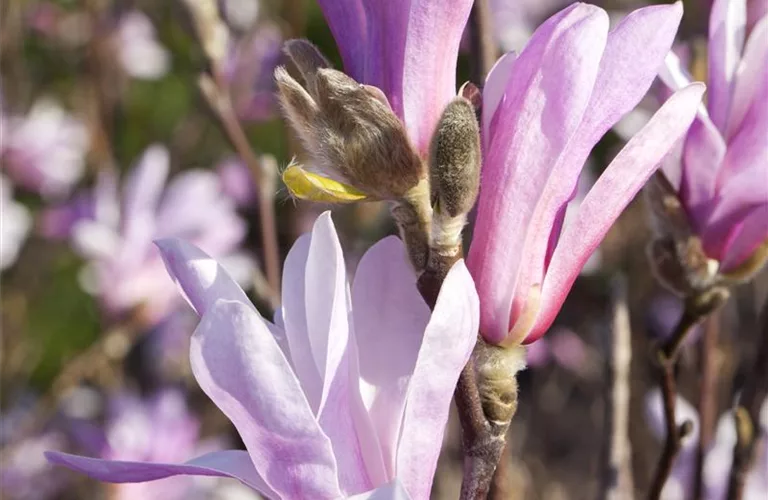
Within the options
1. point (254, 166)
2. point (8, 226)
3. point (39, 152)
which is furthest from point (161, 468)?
point (39, 152)

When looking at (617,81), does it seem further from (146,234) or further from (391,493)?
(146,234)

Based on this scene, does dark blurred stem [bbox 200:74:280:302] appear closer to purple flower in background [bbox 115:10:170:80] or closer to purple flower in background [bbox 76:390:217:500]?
purple flower in background [bbox 76:390:217:500]

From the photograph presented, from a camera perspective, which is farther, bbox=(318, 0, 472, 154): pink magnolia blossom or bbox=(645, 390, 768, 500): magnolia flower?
bbox=(645, 390, 768, 500): magnolia flower

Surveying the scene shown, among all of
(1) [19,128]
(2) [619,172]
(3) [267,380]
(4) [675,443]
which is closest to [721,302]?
(4) [675,443]

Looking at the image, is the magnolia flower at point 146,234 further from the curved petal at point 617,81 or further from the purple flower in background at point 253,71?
the curved petal at point 617,81

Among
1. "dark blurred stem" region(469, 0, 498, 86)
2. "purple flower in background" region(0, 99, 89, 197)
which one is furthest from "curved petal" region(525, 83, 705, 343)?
"purple flower in background" region(0, 99, 89, 197)

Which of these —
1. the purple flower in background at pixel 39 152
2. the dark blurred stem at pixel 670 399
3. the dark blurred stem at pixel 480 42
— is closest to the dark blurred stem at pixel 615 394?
the dark blurred stem at pixel 670 399

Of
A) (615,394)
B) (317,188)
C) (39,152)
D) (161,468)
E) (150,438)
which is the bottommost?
(150,438)
